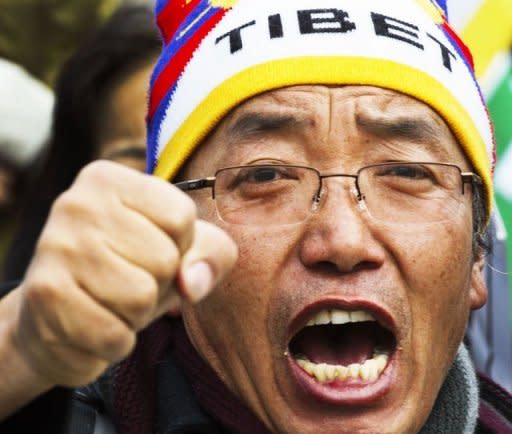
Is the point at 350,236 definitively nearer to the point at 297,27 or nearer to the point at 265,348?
the point at 265,348

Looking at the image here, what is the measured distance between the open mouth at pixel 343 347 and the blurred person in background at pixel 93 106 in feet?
5.26

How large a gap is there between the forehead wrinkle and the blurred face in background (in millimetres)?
1447

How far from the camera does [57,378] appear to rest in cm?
154

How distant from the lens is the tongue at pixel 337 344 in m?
2.32

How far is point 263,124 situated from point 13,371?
0.89 m

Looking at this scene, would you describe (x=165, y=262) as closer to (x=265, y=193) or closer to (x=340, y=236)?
(x=340, y=236)

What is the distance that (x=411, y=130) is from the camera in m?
2.29

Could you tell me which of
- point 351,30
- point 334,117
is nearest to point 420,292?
point 334,117

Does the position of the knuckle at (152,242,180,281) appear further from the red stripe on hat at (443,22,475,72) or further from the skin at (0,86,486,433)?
the red stripe on hat at (443,22,475,72)

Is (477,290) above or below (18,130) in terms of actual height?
above

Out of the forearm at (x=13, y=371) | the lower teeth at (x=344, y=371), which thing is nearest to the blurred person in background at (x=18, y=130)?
the lower teeth at (x=344, y=371)

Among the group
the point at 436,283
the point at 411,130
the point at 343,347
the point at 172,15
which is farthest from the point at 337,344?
the point at 172,15

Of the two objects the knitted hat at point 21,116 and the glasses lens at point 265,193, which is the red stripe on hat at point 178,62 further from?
the knitted hat at point 21,116

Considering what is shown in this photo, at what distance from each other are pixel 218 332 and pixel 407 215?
0.48 meters
